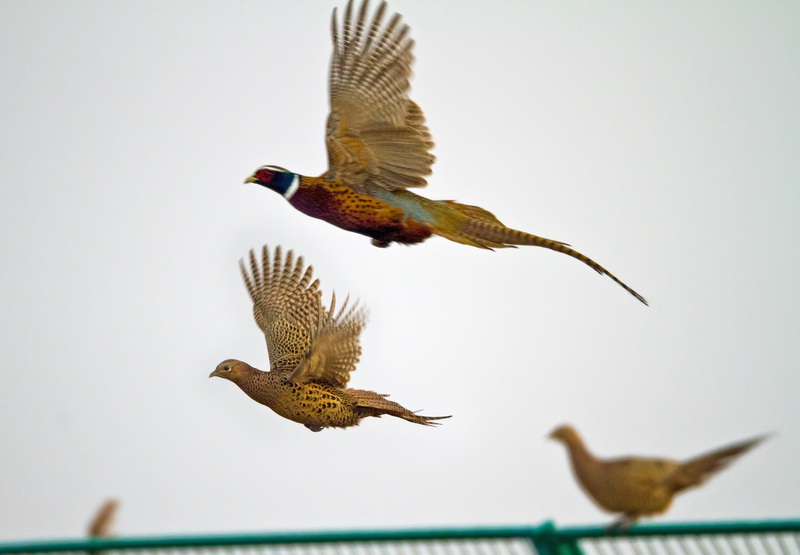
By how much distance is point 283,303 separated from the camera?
7254 mm

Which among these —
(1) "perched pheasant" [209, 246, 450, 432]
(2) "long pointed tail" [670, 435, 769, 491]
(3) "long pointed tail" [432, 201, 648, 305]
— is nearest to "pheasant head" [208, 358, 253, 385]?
(1) "perched pheasant" [209, 246, 450, 432]

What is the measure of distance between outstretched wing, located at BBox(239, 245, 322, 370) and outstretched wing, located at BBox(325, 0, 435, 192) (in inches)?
59.0

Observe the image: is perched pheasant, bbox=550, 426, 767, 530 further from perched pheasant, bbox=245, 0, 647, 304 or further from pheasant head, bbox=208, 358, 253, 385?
pheasant head, bbox=208, 358, 253, 385

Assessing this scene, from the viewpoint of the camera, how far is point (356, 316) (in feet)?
20.1

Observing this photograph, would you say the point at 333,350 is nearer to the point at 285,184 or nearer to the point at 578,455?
the point at 285,184

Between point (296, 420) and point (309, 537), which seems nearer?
point (309, 537)

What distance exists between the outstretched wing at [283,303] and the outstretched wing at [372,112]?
59.0 inches

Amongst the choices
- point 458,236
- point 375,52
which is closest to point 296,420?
point 458,236

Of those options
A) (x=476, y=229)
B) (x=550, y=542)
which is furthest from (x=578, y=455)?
(x=476, y=229)

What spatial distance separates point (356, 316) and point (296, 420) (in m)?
0.74

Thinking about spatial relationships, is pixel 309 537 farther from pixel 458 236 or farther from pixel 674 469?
pixel 458 236

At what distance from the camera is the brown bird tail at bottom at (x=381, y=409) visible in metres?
5.84

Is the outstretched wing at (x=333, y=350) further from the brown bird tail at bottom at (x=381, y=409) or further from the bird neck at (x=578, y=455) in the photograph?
the bird neck at (x=578, y=455)

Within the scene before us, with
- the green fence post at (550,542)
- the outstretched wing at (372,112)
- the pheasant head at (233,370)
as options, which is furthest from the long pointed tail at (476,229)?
the green fence post at (550,542)
